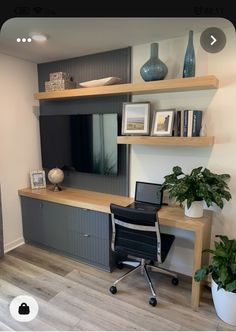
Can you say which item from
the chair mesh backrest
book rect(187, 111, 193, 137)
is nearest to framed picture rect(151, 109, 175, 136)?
book rect(187, 111, 193, 137)

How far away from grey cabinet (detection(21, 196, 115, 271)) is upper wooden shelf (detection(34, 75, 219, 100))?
1.14 m

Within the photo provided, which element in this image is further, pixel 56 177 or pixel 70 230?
pixel 56 177

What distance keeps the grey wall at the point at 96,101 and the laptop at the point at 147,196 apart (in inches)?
6.9

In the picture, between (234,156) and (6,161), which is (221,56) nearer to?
(234,156)

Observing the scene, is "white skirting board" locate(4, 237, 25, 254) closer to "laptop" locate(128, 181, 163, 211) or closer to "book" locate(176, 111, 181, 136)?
"laptop" locate(128, 181, 163, 211)

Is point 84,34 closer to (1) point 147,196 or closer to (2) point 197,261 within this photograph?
(1) point 147,196

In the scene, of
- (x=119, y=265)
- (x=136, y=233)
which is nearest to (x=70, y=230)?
(x=119, y=265)

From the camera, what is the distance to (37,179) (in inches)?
115

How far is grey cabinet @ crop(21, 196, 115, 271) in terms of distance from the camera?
232 centimetres

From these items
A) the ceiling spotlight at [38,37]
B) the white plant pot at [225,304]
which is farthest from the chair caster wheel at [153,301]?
the ceiling spotlight at [38,37]

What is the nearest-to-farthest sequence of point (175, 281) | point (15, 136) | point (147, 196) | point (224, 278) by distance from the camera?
point (224, 278) → point (175, 281) → point (147, 196) → point (15, 136)

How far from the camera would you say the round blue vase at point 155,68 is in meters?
2.02

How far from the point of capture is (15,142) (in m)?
2.75

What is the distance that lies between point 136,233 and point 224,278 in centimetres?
69
